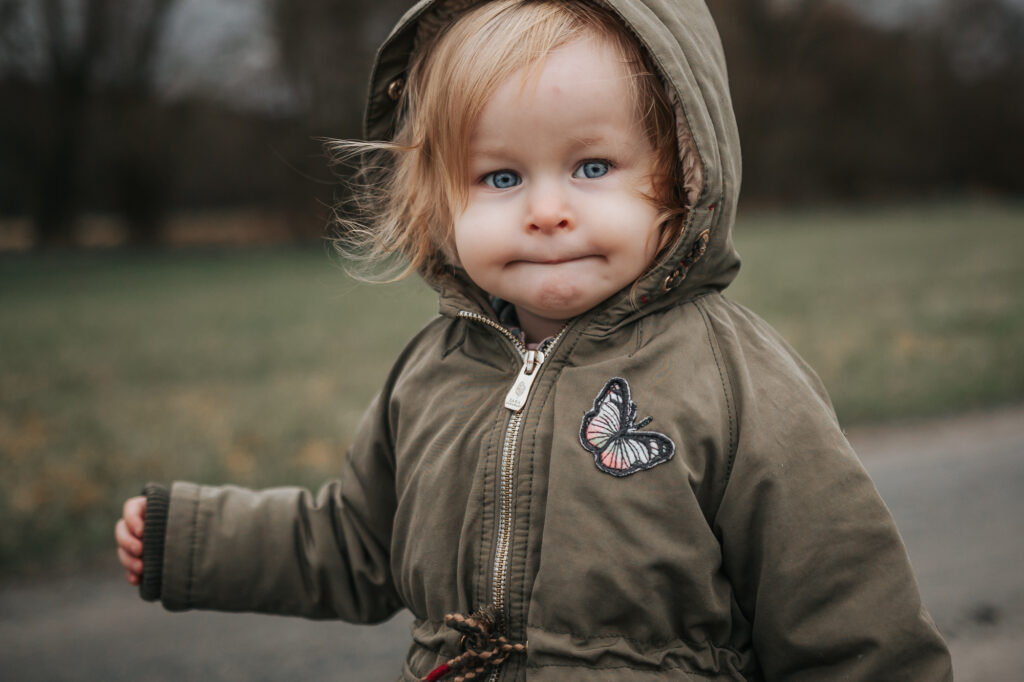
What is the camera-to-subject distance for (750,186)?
106 ft

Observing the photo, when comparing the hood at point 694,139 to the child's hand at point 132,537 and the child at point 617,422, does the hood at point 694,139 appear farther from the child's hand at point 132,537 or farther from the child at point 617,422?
the child's hand at point 132,537

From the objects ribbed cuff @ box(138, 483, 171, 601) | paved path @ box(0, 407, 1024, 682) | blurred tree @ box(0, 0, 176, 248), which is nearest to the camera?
ribbed cuff @ box(138, 483, 171, 601)

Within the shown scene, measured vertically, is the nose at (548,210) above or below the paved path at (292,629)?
above

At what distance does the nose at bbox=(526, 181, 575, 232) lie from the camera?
4.75 feet

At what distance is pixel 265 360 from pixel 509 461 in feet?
21.2

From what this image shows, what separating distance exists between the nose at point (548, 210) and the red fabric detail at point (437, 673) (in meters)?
0.72

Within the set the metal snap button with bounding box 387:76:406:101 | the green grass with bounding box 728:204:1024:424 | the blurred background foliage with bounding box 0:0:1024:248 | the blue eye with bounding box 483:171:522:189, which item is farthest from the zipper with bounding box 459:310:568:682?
the blurred background foliage with bounding box 0:0:1024:248

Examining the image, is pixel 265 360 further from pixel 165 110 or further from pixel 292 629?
pixel 165 110

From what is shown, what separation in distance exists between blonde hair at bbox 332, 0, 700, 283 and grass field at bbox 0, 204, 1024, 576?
0.48m

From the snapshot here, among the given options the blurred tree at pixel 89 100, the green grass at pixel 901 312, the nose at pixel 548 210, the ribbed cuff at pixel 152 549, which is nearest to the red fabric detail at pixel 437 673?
the ribbed cuff at pixel 152 549

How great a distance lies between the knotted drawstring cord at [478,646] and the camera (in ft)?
4.79

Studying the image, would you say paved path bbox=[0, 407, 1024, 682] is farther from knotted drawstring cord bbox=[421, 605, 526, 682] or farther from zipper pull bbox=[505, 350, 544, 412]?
zipper pull bbox=[505, 350, 544, 412]

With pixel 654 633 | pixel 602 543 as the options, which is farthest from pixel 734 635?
pixel 602 543

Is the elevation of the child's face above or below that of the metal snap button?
below
